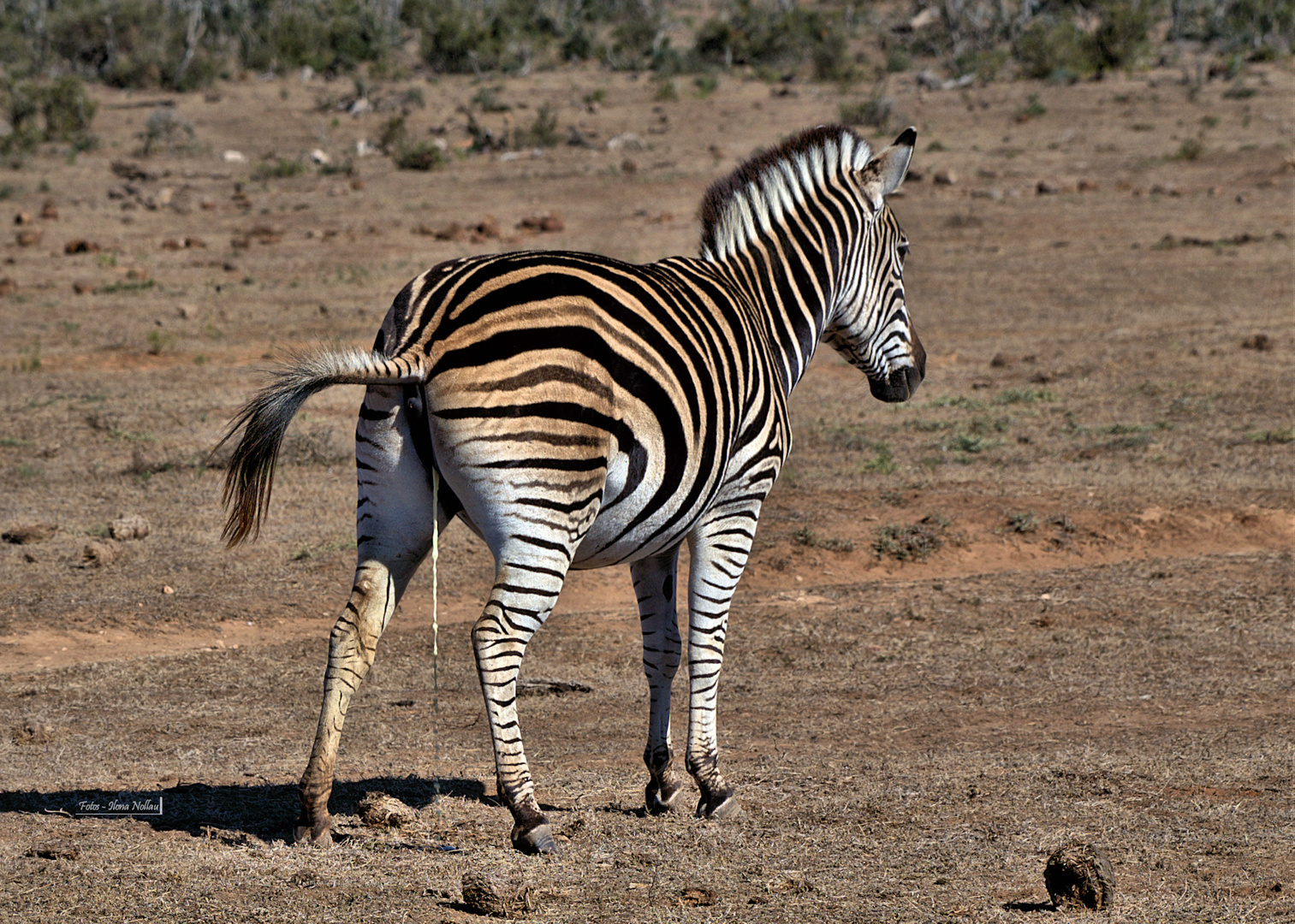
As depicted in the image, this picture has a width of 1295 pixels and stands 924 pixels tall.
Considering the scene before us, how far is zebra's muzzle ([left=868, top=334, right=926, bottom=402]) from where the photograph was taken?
6754 mm

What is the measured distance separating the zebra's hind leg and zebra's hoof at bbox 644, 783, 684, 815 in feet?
4.18

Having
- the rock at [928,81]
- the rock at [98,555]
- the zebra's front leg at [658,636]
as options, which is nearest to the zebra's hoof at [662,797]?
the zebra's front leg at [658,636]

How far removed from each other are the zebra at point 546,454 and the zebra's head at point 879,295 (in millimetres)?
844

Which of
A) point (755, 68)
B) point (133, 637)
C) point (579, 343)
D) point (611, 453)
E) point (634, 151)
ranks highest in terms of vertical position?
point (755, 68)

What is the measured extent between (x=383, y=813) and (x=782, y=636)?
328 centimetres

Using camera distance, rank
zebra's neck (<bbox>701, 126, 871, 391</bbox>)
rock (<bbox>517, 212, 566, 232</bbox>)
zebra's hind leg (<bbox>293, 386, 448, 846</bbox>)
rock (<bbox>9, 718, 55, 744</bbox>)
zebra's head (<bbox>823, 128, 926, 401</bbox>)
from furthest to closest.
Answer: rock (<bbox>517, 212, 566, 232</bbox>), zebra's head (<bbox>823, 128, 926, 401</bbox>), rock (<bbox>9, 718, 55, 744</bbox>), zebra's neck (<bbox>701, 126, 871, 391</bbox>), zebra's hind leg (<bbox>293, 386, 448, 846</bbox>)

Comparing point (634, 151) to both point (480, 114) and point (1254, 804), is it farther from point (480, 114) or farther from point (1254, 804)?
point (1254, 804)

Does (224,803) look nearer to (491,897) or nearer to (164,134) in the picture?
(491,897)

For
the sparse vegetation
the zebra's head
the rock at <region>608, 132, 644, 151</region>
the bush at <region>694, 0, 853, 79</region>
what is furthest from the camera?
the bush at <region>694, 0, 853, 79</region>

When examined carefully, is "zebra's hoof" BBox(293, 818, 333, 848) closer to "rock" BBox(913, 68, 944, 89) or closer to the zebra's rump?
the zebra's rump

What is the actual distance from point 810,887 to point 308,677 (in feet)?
11.5

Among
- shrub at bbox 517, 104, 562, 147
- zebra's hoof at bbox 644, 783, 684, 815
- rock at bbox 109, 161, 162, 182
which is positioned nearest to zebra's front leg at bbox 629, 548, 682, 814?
zebra's hoof at bbox 644, 783, 684, 815

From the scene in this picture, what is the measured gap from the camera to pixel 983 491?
10.3 m

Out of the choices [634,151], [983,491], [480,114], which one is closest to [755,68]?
[480,114]
